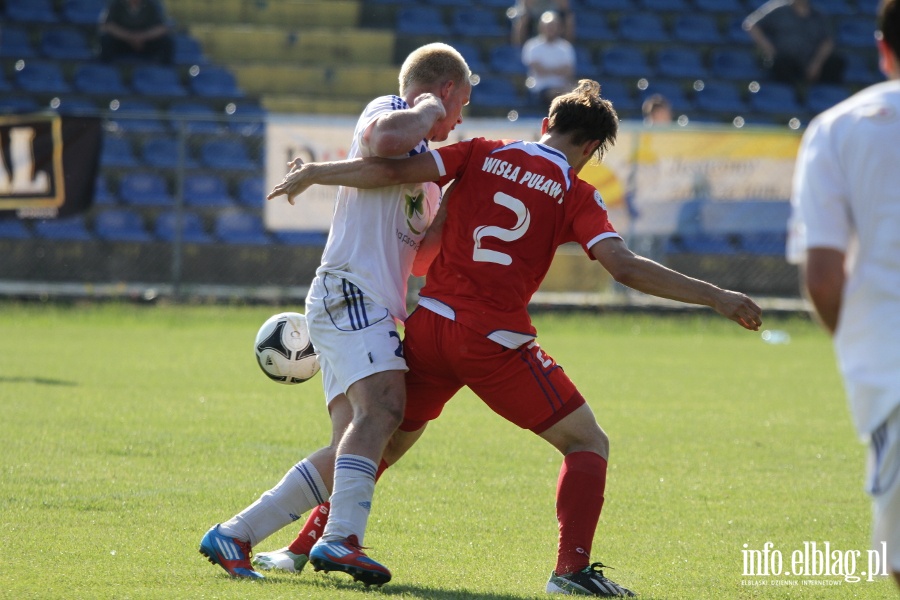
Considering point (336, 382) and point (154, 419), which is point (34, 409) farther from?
point (336, 382)

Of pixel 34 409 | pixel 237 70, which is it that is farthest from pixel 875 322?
pixel 237 70

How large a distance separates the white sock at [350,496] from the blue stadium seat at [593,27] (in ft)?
54.7

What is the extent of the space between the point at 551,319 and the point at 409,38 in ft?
22.5

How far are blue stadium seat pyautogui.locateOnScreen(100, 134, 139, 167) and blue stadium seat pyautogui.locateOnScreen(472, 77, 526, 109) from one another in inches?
208

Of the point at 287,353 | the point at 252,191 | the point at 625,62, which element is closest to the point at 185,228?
the point at 252,191

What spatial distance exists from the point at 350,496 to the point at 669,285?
1378 millimetres

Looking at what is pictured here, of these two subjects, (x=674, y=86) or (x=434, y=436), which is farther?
(x=674, y=86)

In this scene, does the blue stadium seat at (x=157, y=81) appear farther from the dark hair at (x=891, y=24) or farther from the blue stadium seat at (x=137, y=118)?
the dark hair at (x=891, y=24)

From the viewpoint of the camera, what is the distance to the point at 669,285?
4.36 m

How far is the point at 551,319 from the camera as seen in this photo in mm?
15016

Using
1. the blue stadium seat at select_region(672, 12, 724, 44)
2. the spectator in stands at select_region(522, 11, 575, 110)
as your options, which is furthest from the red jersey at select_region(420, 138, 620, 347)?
the blue stadium seat at select_region(672, 12, 724, 44)

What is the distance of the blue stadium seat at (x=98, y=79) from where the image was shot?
17.3 m

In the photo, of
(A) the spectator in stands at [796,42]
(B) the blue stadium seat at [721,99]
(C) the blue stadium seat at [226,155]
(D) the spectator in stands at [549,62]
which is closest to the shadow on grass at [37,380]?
(C) the blue stadium seat at [226,155]

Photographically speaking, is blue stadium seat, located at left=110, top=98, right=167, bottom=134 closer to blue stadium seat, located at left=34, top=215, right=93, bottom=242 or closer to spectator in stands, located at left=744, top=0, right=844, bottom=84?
blue stadium seat, located at left=34, top=215, right=93, bottom=242
